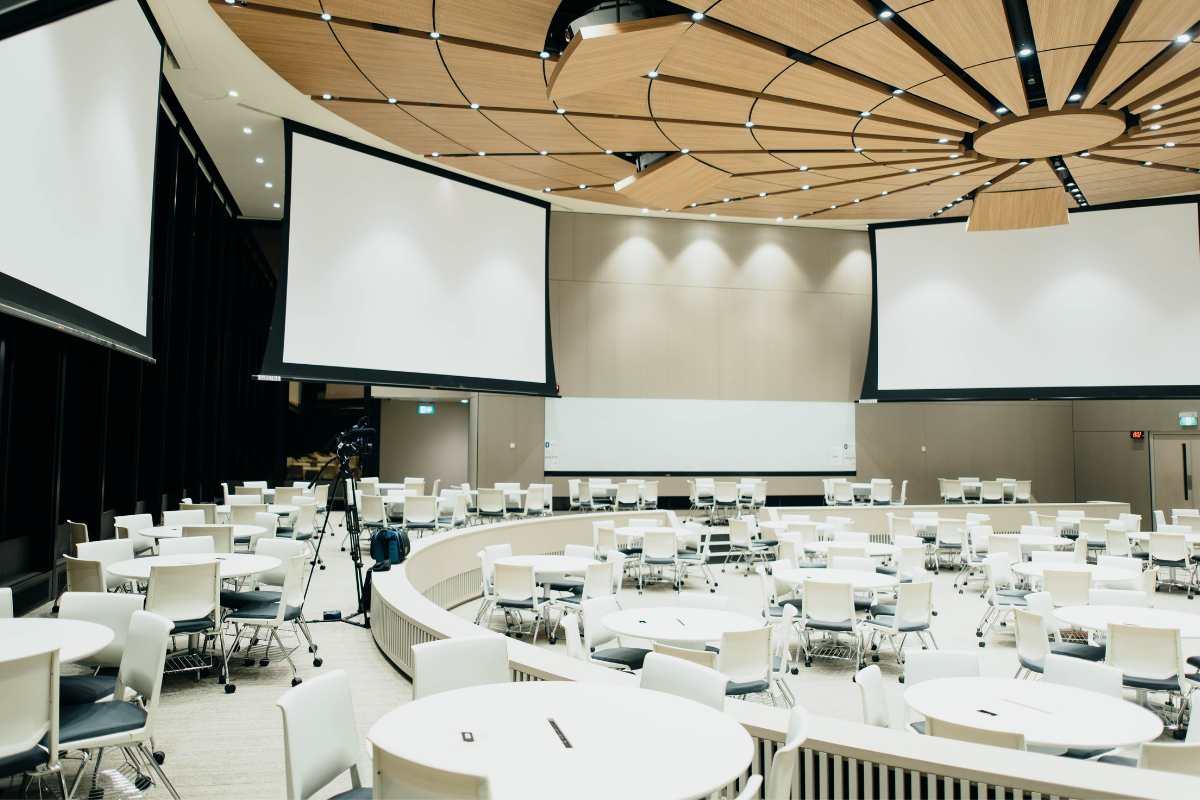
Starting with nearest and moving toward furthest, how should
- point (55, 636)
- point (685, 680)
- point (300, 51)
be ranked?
point (685, 680), point (55, 636), point (300, 51)

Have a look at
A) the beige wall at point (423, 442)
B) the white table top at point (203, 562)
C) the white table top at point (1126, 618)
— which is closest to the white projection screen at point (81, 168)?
the white table top at point (203, 562)

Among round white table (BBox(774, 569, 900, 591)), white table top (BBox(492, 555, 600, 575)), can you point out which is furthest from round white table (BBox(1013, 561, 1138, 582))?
white table top (BBox(492, 555, 600, 575))

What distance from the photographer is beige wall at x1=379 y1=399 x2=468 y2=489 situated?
1997 cm

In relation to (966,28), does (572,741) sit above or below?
below

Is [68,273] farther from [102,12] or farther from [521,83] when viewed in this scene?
[521,83]

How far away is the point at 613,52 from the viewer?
6.85m

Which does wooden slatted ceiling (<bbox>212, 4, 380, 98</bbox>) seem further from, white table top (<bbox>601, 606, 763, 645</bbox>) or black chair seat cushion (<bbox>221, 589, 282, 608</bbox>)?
white table top (<bbox>601, 606, 763, 645</bbox>)

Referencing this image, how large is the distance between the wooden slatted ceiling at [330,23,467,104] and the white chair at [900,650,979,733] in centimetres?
714

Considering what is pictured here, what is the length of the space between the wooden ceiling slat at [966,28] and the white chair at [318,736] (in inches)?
278

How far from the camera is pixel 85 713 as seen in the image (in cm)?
320

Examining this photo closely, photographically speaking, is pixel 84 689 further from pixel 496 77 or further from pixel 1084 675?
pixel 496 77

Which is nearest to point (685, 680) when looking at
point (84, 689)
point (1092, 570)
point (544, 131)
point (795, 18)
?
point (84, 689)

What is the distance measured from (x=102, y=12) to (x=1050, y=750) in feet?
26.5

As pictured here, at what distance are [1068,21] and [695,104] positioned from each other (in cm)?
383
